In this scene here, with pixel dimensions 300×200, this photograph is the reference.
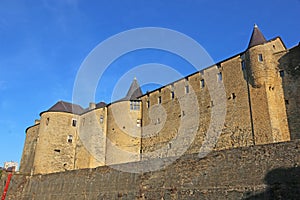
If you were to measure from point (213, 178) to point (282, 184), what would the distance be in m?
2.97

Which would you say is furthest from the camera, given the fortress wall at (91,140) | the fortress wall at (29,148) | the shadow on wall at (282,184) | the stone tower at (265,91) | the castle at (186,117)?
the fortress wall at (29,148)

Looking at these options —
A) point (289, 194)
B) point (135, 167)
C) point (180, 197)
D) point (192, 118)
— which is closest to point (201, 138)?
point (192, 118)

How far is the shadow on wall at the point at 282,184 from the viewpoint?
9.07m

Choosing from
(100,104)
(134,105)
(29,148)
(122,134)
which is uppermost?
(100,104)

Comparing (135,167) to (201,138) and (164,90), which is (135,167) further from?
(164,90)

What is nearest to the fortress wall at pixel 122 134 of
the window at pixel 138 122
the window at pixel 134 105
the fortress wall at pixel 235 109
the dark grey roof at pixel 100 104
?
the window at pixel 138 122

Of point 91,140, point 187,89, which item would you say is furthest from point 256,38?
point 91,140

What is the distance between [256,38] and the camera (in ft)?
70.2

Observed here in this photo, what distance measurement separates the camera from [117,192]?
15625 millimetres

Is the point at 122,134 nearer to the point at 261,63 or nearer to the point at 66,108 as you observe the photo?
the point at 66,108

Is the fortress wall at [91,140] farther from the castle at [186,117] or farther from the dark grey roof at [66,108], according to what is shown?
the dark grey roof at [66,108]

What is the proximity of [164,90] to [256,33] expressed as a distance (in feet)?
34.5

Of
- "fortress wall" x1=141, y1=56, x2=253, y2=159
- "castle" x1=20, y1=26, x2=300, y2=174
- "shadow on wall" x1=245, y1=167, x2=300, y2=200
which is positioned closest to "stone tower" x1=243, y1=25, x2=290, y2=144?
"castle" x1=20, y1=26, x2=300, y2=174

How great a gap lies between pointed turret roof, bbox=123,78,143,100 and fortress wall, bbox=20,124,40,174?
11270 millimetres
